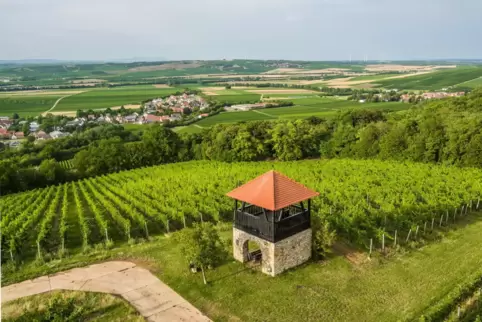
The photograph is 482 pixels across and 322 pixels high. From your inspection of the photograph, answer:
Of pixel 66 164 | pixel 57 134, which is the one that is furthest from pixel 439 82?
pixel 66 164

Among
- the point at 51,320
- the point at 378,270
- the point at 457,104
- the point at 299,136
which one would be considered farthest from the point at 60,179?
the point at 457,104

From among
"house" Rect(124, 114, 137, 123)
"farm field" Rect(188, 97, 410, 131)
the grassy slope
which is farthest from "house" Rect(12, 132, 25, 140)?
the grassy slope

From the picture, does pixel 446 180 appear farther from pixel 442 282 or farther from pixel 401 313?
pixel 401 313

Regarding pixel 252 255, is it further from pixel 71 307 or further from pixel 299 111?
pixel 299 111

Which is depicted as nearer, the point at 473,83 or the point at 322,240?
the point at 322,240

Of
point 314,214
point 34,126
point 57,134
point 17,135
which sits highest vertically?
point 314,214
